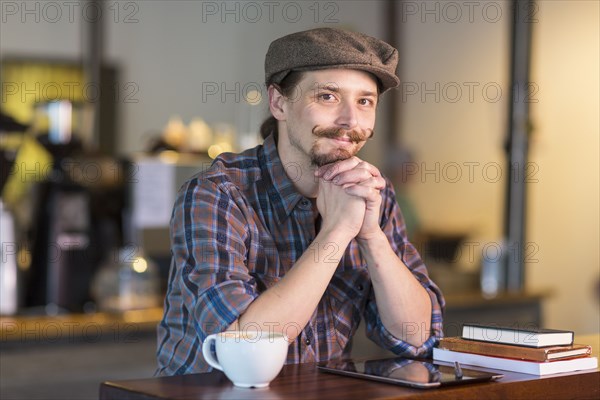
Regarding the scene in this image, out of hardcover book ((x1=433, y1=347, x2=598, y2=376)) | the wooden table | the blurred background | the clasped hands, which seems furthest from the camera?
the blurred background

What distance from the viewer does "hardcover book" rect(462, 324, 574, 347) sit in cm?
147

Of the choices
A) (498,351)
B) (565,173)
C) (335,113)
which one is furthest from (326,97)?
(565,173)

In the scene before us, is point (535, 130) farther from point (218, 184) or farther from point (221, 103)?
point (218, 184)

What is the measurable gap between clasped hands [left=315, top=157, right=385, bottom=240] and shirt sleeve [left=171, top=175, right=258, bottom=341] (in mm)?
165

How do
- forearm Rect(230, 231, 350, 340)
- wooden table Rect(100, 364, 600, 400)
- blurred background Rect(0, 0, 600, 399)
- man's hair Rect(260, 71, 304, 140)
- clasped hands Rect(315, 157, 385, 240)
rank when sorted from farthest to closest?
blurred background Rect(0, 0, 600, 399) < man's hair Rect(260, 71, 304, 140) < clasped hands Rect(315, 157, 385, 240) < forearm Rect(230, 231, 350, 340) < wooden table Rect(100, 364, 600, 400)

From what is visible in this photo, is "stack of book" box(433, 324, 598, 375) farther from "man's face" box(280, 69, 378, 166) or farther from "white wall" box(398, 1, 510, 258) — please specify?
"white wall" box(398, 1, 510, 258)

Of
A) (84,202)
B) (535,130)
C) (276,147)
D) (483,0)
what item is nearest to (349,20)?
(483,0)

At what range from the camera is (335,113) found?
1756 millimetres

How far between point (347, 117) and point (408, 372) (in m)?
0.52

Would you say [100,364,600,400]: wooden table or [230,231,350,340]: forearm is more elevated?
[230,231,350,340]: forearm

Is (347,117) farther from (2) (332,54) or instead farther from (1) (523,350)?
(1) (523,350)

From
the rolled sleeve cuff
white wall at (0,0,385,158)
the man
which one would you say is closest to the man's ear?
the man

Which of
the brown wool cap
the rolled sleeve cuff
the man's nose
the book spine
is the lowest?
the book spine

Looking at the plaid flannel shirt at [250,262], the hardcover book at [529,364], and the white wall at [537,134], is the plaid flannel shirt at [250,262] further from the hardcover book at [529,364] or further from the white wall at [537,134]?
the white wall at [537,134]
